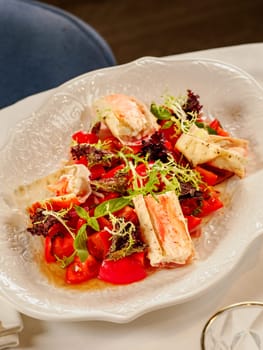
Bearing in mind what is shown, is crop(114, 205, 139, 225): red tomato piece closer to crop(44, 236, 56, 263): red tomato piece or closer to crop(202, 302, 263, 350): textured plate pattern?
crop(44, 236, 56, 263): red tomato piece

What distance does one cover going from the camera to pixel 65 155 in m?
1.77

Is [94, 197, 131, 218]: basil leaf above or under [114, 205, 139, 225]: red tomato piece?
above

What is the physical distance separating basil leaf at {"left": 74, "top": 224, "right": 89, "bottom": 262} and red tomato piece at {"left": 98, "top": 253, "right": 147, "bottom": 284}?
0.05m

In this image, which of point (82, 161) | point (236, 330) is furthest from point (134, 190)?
point (236, 330)

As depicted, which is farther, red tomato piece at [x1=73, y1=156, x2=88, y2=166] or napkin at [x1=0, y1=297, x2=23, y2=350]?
red tomato piece at [x1=73, y1=156, x2=88, y2=166]

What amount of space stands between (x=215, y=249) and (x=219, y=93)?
1.77 ft

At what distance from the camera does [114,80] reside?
73.3 inches

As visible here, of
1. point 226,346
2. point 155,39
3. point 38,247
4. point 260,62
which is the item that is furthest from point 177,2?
point 226,346

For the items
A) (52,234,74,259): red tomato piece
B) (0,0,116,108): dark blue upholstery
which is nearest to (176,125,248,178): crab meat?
(52,234,74,259): red tomato piece

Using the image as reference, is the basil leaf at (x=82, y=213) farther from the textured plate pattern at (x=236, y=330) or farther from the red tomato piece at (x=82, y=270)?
the textured plate pattern at (x=236, y=330)

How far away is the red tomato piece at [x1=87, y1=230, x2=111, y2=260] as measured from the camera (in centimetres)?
145

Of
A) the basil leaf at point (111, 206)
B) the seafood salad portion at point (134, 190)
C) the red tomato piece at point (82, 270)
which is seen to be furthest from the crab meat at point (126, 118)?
the red tomato piece at point (82, 270)

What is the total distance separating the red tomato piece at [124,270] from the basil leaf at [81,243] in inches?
2.0

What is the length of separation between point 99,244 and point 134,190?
14 cm
